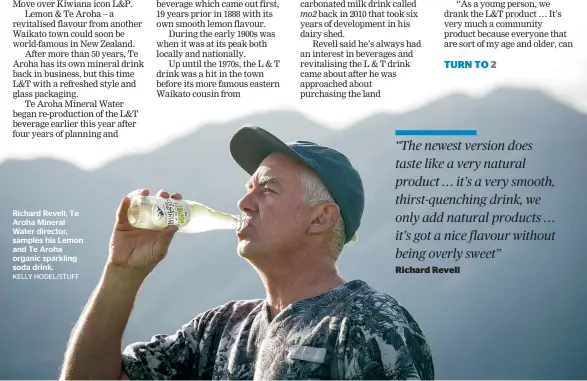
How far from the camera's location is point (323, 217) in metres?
1.93

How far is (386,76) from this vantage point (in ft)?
10.2

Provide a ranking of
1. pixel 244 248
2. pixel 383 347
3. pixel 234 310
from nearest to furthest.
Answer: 1. pixel 383 347
2. pixel 244 248
3. pixel 234 310

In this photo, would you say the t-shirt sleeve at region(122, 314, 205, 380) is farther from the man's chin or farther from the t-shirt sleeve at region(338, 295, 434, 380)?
the t-shirt sleeve at region(338, 295, 434, 380)

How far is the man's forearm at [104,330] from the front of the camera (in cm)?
181

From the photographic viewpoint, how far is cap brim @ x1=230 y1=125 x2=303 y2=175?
1.91 m

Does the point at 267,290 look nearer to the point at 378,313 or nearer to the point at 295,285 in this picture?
the point at 295,285

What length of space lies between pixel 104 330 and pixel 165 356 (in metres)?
0.17

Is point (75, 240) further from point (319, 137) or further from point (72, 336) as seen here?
point (72, 336)

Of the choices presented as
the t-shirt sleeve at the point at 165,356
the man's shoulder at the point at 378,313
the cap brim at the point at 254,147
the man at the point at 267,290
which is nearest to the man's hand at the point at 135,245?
the man at the point at 267,290

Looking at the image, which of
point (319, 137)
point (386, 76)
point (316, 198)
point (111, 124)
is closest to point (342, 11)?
point (386, 76)

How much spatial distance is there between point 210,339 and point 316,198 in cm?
46

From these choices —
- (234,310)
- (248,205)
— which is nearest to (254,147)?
(248,205)

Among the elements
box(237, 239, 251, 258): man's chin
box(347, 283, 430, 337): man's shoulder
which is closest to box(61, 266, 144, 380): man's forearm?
box(237, 239, 251, 258): man's chin

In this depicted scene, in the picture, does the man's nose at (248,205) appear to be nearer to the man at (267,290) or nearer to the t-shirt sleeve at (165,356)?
the man at (267,290)
